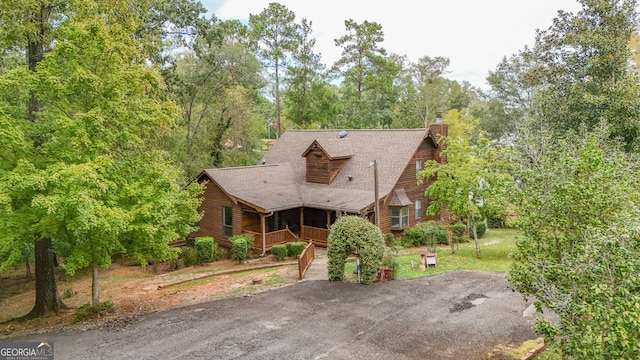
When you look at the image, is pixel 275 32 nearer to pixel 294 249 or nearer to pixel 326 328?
pixel 294 249

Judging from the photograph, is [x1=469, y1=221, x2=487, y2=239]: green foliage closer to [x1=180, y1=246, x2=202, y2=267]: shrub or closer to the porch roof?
the porch roof

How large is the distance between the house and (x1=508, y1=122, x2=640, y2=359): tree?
1300 centimetres

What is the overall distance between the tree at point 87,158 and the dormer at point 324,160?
13.0m

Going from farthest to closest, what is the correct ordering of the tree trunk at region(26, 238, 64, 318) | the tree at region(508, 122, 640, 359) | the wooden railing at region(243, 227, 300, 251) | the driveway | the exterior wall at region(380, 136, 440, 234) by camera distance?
the exterior wall at region(380, 136, 440, 234) → the wooden railing at region(243, 227, 300, 251) → the tree trunk at region(26, 238, 64, 318) → the driveway → the tree at region(508, 122, 640, 359)

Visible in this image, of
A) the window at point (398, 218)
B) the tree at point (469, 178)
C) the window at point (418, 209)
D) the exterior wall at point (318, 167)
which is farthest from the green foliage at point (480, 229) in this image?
the exterior wall at point (318, 167)

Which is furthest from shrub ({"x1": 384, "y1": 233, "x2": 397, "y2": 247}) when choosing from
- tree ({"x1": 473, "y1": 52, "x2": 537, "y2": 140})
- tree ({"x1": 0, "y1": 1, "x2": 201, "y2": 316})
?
tree ({"x1": 473, "y1": 52, "x2": 537, "y2": 140})

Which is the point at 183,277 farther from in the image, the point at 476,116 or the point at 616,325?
the point at 476,116

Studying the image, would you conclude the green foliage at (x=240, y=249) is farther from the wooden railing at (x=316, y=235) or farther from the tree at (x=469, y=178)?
the tree at (x=469, y=178)

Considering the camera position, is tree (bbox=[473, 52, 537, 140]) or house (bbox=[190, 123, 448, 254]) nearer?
house (bbox=[190, 123, 448, 254])

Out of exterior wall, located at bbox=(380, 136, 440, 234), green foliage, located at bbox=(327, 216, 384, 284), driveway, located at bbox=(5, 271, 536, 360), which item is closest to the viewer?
driveway, located at bbox=(5, 271, 536, 360)

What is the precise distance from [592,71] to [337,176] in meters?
15.3

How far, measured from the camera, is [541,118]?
23.7 m

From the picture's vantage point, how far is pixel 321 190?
25.3 meters

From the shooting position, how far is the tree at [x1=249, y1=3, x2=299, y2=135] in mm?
41781
